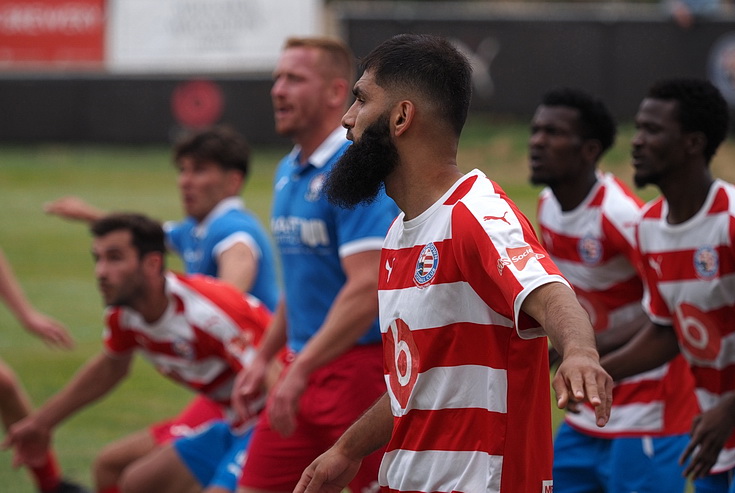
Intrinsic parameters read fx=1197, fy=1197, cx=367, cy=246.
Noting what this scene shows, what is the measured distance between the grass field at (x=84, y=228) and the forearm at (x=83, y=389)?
5.57ft

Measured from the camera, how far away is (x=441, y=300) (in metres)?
3.40

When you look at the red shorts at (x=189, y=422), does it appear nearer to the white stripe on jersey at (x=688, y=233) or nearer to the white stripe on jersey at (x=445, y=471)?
the white stripe on jersey at (x=688, y=233)

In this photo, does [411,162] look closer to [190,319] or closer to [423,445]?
[423,445]

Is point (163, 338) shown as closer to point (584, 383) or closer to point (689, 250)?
point (689, 250)

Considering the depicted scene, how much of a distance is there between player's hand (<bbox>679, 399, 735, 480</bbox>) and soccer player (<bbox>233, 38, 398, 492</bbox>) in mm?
1418

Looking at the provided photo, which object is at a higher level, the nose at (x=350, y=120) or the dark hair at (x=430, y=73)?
the dark hair at (x=430, y=73)

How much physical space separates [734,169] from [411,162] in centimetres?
1886

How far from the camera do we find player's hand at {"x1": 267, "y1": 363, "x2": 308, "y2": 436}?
4922mm

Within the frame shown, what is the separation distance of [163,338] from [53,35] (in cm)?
2464

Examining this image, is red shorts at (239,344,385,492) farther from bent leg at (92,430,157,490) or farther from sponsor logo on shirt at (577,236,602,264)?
bent leg at (92,430,157,490)

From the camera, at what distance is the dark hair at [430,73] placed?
3537 millimetres

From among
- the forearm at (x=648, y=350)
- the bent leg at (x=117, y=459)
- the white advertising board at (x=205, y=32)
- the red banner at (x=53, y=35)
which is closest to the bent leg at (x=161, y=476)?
the bent leg at (x=117, y=459)

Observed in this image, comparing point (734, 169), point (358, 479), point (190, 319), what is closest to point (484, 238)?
point (358, 479)

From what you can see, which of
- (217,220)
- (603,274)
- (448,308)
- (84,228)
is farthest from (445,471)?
(84,228)
